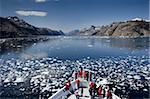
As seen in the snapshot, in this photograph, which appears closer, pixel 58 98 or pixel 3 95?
pixel 58 98

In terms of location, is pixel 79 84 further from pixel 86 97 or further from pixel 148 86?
pixel 148 86

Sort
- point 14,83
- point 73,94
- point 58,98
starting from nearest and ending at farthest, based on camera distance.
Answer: point 58,98 < point 73,94 < point 14,83

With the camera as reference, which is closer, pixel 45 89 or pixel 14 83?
pixel 45 89

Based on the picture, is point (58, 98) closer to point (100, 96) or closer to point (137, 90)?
point (100, 96)

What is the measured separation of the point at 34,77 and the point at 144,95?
34.5ft

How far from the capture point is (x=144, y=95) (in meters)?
19.8

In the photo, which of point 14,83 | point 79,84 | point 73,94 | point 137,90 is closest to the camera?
point 73,94

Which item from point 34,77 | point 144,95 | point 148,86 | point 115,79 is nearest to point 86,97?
point 144,95

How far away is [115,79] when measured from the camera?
25125 mm

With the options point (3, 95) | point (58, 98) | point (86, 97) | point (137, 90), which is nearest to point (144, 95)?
point (137, 90)

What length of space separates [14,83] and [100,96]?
10876 millimetres

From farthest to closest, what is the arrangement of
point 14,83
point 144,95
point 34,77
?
point 34,77 → point 14,83 → point 144,95

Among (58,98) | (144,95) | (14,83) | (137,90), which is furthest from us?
(14,83)

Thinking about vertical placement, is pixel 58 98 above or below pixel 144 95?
above
